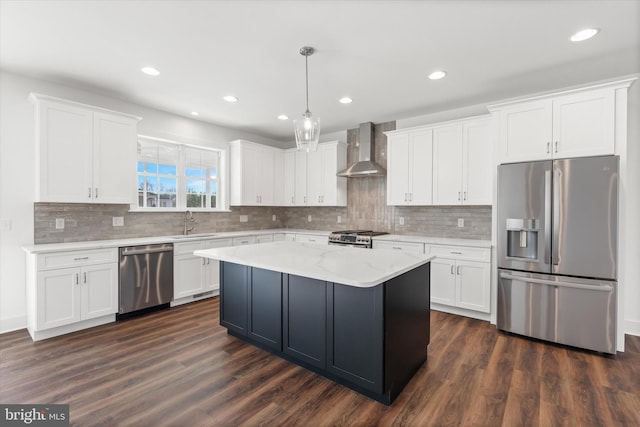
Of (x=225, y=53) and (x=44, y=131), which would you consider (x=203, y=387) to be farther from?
(x=44, y=131)

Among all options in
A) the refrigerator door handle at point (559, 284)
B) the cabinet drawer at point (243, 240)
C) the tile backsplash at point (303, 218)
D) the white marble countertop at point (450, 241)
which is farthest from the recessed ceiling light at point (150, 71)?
the refrigerator door handle at point (559, 284)

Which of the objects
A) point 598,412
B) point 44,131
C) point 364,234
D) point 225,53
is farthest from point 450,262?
point 44,131

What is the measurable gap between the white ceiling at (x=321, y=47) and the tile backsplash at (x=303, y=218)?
1470mm

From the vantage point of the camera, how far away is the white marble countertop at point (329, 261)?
187cm

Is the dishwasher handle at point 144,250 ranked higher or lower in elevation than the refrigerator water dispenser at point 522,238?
lower

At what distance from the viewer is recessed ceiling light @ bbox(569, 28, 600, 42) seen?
91.1 inches

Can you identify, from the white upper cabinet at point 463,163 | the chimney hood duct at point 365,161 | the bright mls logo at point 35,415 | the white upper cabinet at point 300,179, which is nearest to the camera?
the bright mls logo at point 35,415

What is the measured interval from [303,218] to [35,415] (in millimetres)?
4632

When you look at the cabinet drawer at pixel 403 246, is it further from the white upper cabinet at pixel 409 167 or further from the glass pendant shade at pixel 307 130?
the glass pendant shade at pixel 307 130

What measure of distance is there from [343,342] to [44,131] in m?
3.61

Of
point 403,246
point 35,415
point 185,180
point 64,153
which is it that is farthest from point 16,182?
point 403,246

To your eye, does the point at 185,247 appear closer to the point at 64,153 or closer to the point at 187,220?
the point at 187,220

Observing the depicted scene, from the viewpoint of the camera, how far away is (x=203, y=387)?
2.22m

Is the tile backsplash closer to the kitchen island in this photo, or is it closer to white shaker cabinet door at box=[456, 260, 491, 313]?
white shaker cabinet door at box=[456, 260, 491, 313]
